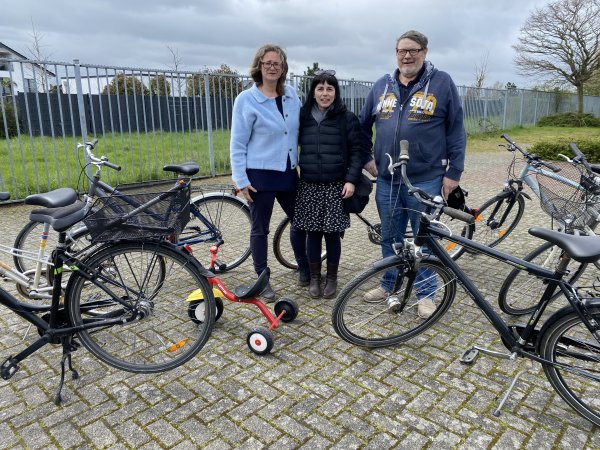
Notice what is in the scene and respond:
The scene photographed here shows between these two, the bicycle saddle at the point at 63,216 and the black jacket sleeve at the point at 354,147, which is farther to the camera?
the black jacket sleeve at the point at 354,147

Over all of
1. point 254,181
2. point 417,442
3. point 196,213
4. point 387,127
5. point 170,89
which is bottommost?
point 417,442

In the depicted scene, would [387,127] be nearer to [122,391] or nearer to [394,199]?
[394,199]

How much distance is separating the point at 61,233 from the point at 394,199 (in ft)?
7.63

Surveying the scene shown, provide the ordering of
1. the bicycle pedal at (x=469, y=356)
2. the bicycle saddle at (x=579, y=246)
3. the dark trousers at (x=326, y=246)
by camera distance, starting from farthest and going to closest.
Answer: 1. the dark trousers at (x=326, y=246)
2. the bicycle pedal at (x=469, y=356)
3. the bicycle saddle at (x=579, y=246)

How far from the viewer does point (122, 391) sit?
8.65 ft

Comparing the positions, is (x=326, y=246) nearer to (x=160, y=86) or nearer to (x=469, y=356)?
(x=469, y=356)

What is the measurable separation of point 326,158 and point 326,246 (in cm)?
81

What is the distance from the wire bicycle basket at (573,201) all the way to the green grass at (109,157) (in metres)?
6.01

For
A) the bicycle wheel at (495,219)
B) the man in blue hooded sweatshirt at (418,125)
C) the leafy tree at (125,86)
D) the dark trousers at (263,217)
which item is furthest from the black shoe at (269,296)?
the leafy tree at (125,86)

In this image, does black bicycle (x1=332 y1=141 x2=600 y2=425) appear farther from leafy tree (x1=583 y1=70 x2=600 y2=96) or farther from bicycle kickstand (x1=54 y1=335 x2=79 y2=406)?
leafy tree (x1=583 y1=70 x2=600 y2=96)

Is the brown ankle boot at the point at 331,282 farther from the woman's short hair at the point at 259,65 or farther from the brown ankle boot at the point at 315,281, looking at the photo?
the woman's short hair at the point at 259,65

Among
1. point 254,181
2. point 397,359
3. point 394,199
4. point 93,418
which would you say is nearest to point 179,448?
point 93,418

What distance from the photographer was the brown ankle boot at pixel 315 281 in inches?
156

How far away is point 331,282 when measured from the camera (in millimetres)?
3996
